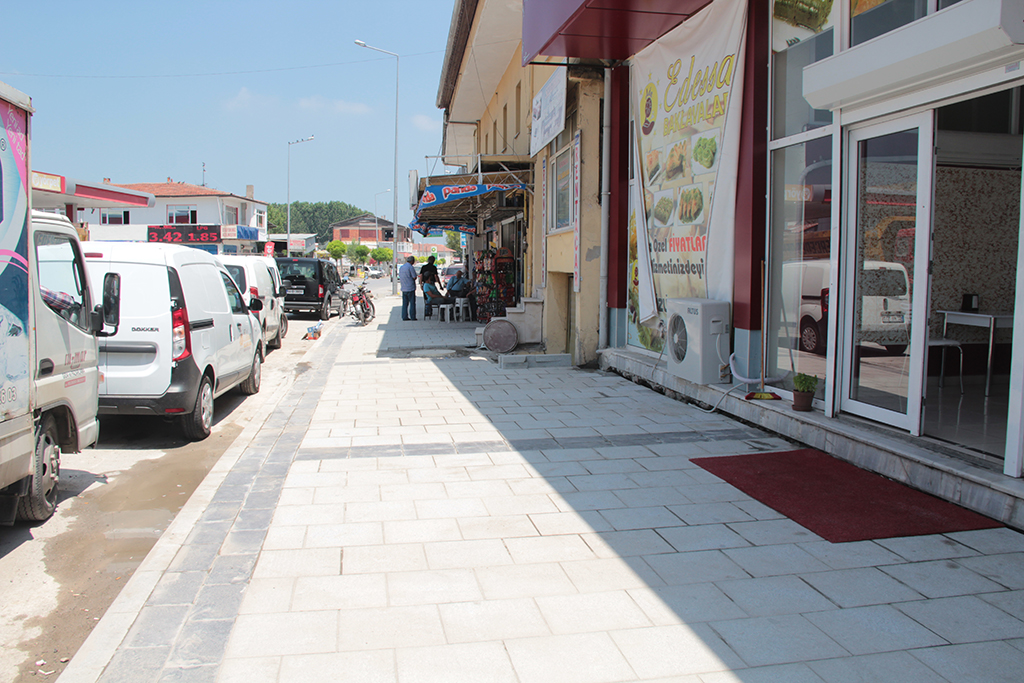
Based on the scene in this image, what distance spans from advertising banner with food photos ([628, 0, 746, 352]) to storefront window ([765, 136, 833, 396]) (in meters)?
0.60

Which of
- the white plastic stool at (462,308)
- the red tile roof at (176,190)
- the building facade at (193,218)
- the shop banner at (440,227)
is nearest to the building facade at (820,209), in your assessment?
the white plastic stool at (462,308)

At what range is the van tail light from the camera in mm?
6805

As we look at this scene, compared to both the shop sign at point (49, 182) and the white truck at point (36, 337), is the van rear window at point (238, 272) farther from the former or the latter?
the white truck at point (36, 337)

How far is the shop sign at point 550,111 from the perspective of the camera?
430 inches

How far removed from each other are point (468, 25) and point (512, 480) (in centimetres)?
1393

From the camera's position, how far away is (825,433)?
19.5 ft

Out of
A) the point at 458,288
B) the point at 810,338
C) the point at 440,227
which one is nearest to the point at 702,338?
the point at 810,338

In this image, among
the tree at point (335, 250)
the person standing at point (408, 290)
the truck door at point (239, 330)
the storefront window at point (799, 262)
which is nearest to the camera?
the storefront window at point (799, 262)

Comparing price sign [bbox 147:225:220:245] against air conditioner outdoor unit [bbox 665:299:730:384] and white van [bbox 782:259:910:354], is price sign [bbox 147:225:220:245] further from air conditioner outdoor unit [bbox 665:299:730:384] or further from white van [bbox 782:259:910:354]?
white van [bbox 782:259:910:354]

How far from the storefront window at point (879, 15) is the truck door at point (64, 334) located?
6147mm

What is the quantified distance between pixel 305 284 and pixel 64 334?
17.1 m

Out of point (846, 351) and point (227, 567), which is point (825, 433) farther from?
point (227, 567)

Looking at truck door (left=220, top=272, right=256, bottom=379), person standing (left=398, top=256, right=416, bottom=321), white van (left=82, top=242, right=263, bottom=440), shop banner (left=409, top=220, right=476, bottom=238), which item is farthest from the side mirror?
shop banner (left=409, top=220, right=476, bottom=238)

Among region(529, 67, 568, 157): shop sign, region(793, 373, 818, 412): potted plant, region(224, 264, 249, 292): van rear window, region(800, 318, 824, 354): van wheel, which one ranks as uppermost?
region(529, 67, 568, 157): shop sign
